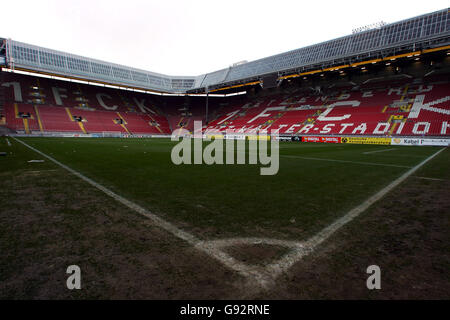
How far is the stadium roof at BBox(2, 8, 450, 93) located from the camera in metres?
26.5

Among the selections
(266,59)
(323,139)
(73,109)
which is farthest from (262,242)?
(73,109)

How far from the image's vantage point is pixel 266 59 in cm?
4144

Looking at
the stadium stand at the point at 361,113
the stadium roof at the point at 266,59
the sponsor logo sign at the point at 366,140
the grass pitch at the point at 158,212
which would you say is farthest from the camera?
the stadium roof at the point at 266,59

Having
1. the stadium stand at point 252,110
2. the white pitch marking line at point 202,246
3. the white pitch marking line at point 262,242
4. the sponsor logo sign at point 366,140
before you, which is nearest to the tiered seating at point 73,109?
the stadium stand at point 252,110

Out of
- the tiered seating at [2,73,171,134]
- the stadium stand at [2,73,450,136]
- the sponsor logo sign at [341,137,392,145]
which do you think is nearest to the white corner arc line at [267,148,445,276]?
the sponsor logo sign at [341,137,392,145]

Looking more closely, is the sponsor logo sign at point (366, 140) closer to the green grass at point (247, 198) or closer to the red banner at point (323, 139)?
the red banner at point (323, 139)

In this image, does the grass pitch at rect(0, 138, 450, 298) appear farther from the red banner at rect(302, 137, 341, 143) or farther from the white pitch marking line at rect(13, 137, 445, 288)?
the red banner at rect(302, 137, 341, 143)

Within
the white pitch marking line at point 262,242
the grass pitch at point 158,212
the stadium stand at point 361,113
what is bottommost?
the white pitch marking line at point 262,242

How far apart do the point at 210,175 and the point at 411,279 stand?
427 centimetres

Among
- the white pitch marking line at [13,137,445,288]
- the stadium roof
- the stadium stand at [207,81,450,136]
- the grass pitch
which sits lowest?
the white pitch marking line at [13,137,445,288]

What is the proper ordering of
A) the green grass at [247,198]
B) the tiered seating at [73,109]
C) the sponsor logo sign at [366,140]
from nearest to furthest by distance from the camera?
the green grass at [247,198] → the sponsor logo sign at [366,140] → the tiered seating at [73,109]

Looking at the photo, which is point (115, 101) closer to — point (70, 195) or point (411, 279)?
point (70, 195)

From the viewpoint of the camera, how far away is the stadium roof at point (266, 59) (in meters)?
26.5

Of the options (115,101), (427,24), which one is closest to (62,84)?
(115,101)
